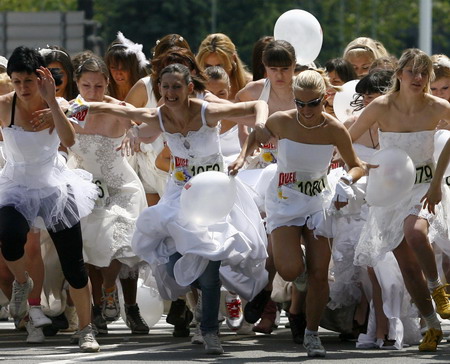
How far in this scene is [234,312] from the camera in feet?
40.7

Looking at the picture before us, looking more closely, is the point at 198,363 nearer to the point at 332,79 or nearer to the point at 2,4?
the point at 332,79

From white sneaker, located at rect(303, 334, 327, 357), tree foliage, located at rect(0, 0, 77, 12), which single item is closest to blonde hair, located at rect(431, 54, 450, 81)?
white sneaker, located at rect(303, 334, 327, 357)

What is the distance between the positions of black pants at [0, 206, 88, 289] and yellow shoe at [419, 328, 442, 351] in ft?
8.49

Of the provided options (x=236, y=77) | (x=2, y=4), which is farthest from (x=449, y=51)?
(x=236, y=77)

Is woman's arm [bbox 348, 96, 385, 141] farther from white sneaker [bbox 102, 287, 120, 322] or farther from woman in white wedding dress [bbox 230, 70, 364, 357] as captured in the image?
white sneaker [bbox 102, 287, 120, 322]

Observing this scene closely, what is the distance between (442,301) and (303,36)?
4.16m

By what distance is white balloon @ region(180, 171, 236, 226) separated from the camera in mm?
11109

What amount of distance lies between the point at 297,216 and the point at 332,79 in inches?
130

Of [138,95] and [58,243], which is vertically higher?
[138,95]

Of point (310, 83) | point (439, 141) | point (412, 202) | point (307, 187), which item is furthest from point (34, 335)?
point (439, 141)

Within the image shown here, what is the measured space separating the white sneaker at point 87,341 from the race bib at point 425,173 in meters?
2.69

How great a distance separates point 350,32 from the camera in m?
61.2

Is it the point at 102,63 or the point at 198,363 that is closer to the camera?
the point at 198,363

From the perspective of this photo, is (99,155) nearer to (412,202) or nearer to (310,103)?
(310,103)
